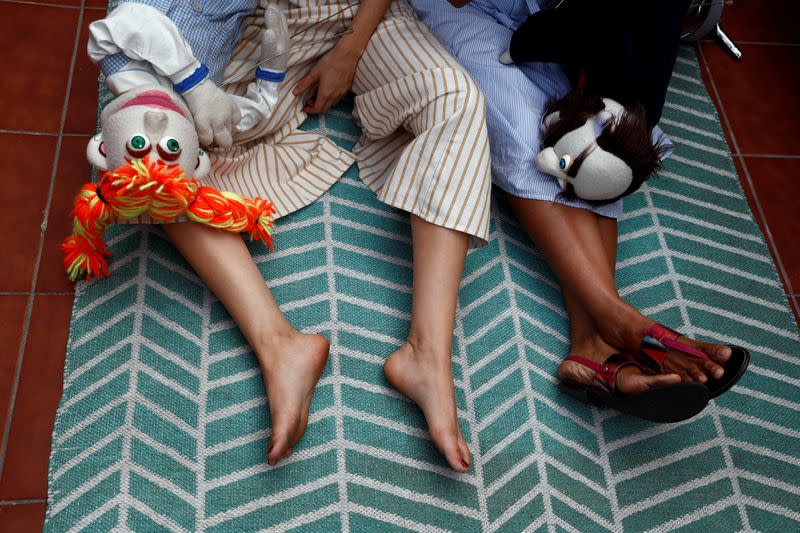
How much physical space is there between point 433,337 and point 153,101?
19.4 inches

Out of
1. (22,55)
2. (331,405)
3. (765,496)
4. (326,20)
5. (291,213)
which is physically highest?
(326,20)

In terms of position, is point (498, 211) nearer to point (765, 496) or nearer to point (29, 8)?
point (765, 496)

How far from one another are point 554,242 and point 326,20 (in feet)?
1.72

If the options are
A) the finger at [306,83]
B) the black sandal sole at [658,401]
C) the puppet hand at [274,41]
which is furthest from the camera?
the finger at [306,83]

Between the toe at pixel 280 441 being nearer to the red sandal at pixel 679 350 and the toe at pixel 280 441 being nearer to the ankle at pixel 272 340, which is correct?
the ankle at pixel 272 340

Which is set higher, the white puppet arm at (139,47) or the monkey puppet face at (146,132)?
the white puppet arm at (139,47)

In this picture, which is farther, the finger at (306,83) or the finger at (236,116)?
the finger at (306,83)

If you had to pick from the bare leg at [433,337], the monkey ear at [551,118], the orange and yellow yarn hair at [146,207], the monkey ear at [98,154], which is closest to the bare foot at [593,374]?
the bare leg at [433,337]

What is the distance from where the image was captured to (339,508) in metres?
1.02

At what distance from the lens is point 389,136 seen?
4.36ft

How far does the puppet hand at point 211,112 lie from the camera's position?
3.59 ft

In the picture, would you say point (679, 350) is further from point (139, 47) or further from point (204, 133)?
point (139, 47)

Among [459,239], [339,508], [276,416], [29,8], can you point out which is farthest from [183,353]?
[29,8]

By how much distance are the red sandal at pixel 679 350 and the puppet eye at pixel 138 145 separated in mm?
718
